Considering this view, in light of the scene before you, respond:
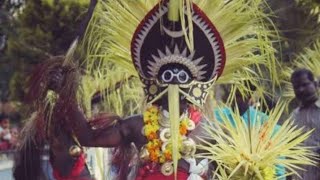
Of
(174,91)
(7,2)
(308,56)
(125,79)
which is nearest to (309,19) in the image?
(308,56)

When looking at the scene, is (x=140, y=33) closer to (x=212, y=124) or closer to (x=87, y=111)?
(x=212, y=124)

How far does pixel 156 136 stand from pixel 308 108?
238 centimetres

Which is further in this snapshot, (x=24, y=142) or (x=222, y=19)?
(x=24, y=142)

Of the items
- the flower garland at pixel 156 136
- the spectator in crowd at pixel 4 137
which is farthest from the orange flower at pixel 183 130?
the spectator in crowd at pixel 4 137

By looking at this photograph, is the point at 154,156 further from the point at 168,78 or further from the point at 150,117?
the point at 168,78

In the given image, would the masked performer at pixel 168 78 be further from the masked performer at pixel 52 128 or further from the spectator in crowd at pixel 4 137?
the spectator in crowd at pixel 4 137

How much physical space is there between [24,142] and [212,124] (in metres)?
1.85

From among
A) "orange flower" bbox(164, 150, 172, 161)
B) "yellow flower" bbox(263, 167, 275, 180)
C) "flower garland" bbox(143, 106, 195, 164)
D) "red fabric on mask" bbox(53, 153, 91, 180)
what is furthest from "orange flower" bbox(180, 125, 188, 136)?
"red fabric on mask" bbox(53, 153, 91, 180)

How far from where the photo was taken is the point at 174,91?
4590mm

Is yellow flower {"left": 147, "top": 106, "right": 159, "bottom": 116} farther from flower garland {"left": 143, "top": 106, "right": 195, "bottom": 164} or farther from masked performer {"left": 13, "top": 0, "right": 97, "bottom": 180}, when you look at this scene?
masked performer {"left": 13, "top": 0, "right": 97, "bottom": 180}

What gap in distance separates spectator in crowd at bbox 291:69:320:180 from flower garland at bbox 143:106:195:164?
1996mm

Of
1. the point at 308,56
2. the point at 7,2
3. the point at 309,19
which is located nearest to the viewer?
the point at 308,56

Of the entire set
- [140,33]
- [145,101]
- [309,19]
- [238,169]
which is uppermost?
[309,19]

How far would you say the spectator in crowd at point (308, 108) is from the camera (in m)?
6.58
